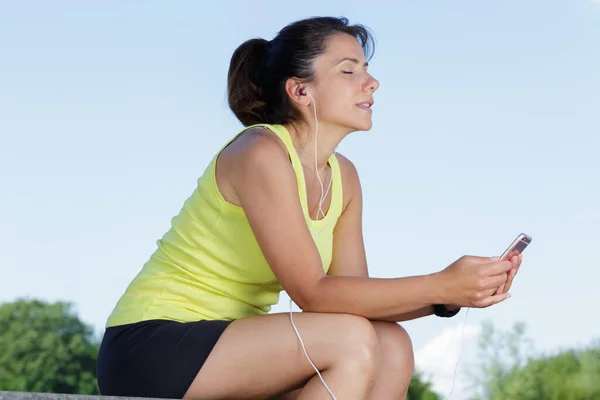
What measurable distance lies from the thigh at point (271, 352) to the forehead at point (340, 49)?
2.40 feet

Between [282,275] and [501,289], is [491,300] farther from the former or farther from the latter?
[282,275]

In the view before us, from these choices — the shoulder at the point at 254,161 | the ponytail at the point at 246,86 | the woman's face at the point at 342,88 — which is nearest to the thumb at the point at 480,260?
the shoulder at the point at 254,161

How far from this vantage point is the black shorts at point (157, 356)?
1759 mm

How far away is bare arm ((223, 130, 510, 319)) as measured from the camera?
1735 mm

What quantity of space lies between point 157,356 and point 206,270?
9.6 inches

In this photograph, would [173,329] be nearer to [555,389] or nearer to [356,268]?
[356,268]

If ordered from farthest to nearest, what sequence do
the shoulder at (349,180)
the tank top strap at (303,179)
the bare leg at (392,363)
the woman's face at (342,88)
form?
the shoulder at (349,180)
the woman's face at (342,88)
the tank top strap at (303,179)
the bare leg at (392,363)

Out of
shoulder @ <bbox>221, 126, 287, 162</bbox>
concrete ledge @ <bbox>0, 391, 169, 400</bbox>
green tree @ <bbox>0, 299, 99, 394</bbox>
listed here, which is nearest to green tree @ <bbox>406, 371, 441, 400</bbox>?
green tree @ <bbox>0, 299, 99, 394</bbox>

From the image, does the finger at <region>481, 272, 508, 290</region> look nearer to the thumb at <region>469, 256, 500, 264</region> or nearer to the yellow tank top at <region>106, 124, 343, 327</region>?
the thumb at <region>469, 256, 500, 264</region>

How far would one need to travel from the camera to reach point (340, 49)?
220cm

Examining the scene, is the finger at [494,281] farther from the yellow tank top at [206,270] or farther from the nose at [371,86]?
the nose at [371,86]

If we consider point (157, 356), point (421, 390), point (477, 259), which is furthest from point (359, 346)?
point (421, 390)

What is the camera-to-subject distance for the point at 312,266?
1.79 m

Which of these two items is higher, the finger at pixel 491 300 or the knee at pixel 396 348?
the finger at pixel 491 300
